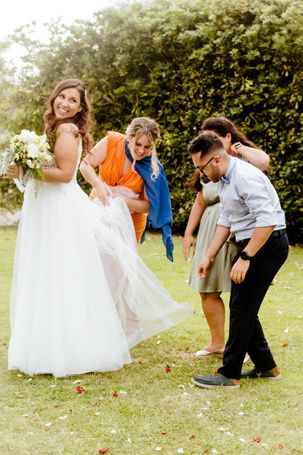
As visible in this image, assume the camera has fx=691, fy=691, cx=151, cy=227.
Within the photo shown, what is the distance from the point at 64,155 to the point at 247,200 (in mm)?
1427

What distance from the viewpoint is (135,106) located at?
1118 centimetres

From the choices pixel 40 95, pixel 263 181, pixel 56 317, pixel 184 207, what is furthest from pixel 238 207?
pixel 40 95

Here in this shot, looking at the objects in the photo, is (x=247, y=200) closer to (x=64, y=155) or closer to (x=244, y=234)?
(x=244, y=234)

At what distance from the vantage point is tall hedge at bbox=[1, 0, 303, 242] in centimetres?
967

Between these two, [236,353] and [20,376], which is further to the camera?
[20,376]

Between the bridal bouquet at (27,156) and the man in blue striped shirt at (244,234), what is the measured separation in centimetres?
108

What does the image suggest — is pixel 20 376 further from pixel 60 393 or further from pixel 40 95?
pixel 40 95

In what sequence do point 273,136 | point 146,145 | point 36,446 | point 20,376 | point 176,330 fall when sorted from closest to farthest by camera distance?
point 36,446, point 20,376, point 146,145, point 176,330, point 273,136

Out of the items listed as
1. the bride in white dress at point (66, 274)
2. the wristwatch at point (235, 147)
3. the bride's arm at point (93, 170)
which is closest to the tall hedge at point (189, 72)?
the bride's arm at point (93, 170)

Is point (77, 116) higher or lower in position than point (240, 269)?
higher

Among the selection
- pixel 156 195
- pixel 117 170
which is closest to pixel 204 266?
pixel 156 195

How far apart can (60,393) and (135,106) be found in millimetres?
7293

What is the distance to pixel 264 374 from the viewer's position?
4902mm

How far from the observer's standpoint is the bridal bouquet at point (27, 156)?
4.73m
